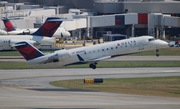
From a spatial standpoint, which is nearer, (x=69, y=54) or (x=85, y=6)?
(x=69, y=54)

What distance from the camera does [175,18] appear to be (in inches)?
5212

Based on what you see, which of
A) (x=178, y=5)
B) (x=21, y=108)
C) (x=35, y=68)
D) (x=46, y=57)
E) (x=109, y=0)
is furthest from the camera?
(x=109, y=0)

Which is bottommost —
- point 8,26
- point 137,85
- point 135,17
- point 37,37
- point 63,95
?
point 137,85

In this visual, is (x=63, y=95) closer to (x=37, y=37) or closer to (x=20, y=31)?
(x=37, y=37)

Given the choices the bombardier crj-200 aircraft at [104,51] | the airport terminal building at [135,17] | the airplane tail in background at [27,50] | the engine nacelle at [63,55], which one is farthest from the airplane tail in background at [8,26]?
the airplane tail in background at [27,50]

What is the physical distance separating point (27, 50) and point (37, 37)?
96.1 feet

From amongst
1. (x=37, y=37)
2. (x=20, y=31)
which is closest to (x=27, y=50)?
(x=37, y=37)

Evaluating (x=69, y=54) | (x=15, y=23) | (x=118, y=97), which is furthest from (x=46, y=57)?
(x=15, y=23)

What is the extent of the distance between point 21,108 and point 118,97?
35.2 feet

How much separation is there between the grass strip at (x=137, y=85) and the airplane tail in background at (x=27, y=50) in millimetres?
7835

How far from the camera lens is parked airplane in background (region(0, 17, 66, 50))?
4198 inches

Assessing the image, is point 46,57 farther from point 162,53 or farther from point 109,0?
point 109,0

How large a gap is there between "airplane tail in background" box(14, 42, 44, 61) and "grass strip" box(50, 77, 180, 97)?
7.83 meters

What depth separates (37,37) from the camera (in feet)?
356
